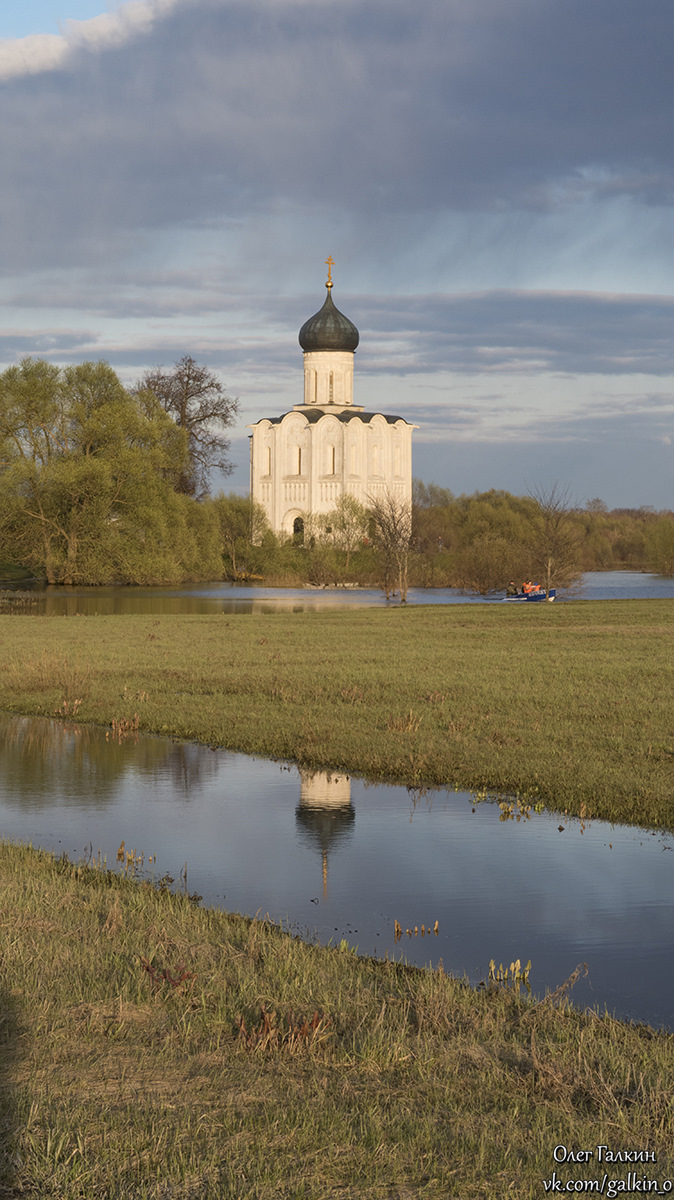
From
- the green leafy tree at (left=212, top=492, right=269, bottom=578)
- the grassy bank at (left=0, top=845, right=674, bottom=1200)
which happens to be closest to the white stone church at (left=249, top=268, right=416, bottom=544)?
the green leafy tree at (left=212, top=492, right=269, bottom=578)

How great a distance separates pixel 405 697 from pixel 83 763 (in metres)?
5.54

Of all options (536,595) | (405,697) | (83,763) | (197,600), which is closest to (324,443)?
(536,595)

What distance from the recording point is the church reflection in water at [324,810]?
945cm

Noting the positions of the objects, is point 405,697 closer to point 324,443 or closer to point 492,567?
point 492,567

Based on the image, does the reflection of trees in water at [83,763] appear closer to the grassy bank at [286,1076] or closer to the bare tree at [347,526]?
the grassy bank at [286,1076]

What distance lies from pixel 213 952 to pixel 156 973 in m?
0.62

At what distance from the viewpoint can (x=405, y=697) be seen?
54.5 feet

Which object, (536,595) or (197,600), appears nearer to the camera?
(197,600)

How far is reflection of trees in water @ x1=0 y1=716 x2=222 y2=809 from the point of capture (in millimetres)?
11328

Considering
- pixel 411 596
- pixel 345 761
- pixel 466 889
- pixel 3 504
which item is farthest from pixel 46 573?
pixel 466 889

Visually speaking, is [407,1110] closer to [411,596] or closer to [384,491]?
[411,596]

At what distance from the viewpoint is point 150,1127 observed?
409 centimetres

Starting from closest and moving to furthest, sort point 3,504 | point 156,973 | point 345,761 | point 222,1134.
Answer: point 222,1134 < point 156,973 < point 345,761 < point 3,504

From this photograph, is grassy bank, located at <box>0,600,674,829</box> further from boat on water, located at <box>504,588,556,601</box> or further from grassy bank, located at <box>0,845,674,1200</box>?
boat on water, located at <box>504,588,556,601</box>
